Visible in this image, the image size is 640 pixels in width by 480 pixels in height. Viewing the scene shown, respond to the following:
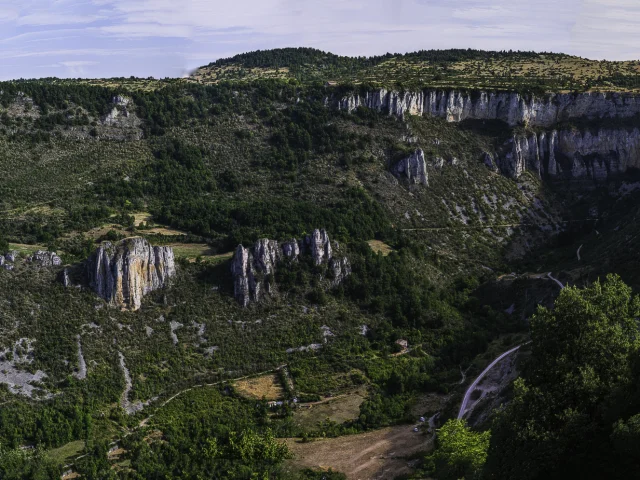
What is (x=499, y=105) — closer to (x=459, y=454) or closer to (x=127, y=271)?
(x=127, y=271)

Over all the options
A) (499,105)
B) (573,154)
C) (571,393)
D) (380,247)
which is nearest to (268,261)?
(380,247)

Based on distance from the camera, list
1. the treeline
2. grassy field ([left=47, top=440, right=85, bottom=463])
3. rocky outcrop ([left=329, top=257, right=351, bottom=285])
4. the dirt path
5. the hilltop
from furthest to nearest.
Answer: the treeline → the hilltop → rocky outcrop ([left=329, top=257, right=351, bottom=285]) → the dirt path → grassy field ([left=47, top=440, right=85, bottom=463])

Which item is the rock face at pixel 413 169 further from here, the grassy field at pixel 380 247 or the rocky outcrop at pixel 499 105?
the grassy field at pixel 380 247

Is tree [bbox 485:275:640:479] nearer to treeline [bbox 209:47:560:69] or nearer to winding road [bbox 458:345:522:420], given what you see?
winding road [bbox 458:345:522:420]

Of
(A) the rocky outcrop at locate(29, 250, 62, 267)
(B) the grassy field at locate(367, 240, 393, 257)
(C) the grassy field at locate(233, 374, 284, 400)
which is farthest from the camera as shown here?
(B) the grassy field at locate(367, 240, 393, 257)

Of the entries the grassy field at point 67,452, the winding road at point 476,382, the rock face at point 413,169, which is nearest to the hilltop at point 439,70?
the rock face at point 413,169

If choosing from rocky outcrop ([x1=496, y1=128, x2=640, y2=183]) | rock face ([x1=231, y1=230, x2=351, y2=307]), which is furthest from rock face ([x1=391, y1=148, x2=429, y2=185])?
rock face ([x1=231, y1=230, x2=351, y2=307])

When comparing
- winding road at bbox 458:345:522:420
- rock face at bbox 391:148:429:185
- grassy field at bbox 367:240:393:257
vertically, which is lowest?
winding road at bbox 458:345:522:420
